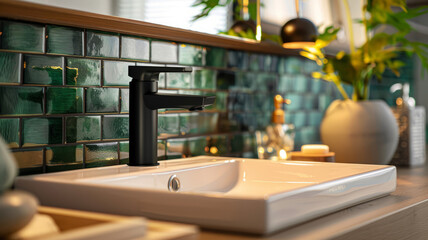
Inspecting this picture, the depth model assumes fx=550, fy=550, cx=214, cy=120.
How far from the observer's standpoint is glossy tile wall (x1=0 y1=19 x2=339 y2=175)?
116 centimetres

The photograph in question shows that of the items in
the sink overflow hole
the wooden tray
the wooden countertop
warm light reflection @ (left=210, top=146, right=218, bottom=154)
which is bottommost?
the wooden countertop

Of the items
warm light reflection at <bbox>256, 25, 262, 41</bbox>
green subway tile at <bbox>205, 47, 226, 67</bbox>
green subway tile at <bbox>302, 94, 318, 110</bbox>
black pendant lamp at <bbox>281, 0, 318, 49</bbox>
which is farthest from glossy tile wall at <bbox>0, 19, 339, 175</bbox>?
green subway tile at <bbox>302, 94, 318, 110</bbox>

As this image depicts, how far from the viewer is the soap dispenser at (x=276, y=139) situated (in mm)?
1807

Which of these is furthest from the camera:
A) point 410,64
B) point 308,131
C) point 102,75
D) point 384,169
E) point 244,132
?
point 410,64

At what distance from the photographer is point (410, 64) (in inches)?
145

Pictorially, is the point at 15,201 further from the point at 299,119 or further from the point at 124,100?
the point at 299,119

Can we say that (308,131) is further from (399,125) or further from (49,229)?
(49,229)

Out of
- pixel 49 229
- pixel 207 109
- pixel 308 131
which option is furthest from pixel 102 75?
pixel 308 131

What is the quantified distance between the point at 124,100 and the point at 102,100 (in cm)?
8

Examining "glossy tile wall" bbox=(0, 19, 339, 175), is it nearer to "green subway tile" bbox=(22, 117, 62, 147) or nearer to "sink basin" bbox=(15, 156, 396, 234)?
"green subway tile" bbox=(22, 117, 62, 147)

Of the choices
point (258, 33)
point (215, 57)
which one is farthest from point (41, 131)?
point (258, 33)

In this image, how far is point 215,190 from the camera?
4.52ft

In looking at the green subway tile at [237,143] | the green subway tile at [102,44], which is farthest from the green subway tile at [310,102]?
the green subway tile at [102,44]

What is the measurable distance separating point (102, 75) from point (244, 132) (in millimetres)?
673
